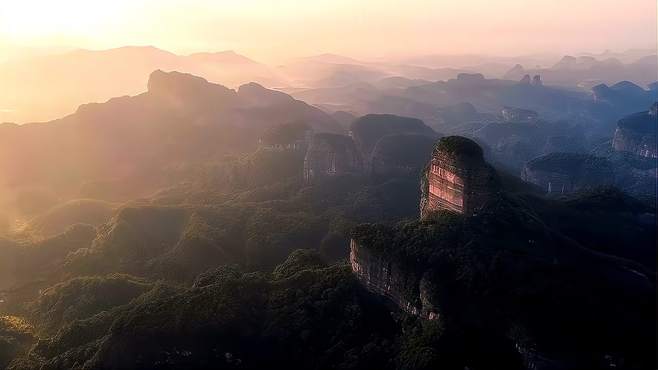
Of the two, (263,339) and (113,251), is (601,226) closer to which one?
(263,339)

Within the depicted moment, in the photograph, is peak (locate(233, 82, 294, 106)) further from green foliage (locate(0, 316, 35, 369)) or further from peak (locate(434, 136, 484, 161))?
peak (locate(434, 136, 484, 161))

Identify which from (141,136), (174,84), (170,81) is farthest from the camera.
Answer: (170,81)

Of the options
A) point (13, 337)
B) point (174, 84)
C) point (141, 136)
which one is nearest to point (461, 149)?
point (13, 337)

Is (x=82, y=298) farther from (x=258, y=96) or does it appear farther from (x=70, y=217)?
(x=258, y=96)

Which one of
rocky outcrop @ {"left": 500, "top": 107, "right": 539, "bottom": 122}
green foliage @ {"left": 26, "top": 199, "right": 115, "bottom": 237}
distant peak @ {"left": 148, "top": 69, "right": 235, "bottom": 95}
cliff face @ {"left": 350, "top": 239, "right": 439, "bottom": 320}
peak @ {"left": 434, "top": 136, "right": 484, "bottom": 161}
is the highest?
peak @ {"left": 434, "top": 136, "right": 484, "bottom": 161}

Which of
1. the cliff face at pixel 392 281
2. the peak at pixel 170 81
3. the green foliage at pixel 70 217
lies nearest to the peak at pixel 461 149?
the cliff face at pixel 392 281

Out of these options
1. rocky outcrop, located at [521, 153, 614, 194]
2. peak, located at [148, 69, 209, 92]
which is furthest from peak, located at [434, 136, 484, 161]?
peak, located at [148, 69, 209, 92]
